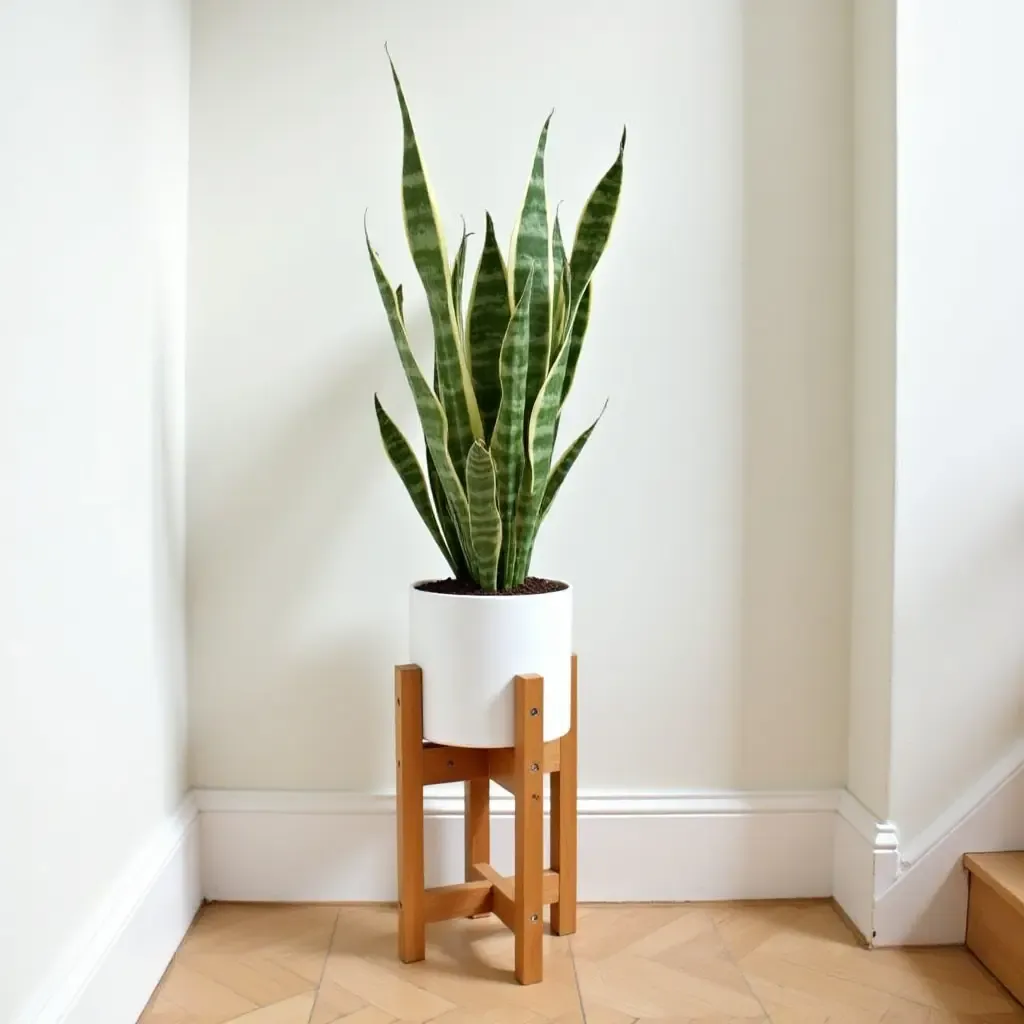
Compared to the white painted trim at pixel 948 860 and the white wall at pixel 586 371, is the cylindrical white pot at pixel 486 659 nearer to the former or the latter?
the white wall at pixel 586 371

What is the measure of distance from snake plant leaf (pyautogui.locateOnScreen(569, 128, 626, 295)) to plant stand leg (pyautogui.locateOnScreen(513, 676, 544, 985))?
63 centimetres

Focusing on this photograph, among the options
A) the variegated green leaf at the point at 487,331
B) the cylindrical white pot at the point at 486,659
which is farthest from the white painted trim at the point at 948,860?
the variegated green leaf at the point at 487,331

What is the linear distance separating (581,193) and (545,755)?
99 cm

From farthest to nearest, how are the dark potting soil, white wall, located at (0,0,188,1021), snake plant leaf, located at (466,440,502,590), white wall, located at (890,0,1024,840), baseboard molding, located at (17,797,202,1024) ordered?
white wall, located at (890,0,1024,840)
the dark potting soil
snake plant leaf, located at (466,440,502,590)
baseboard molding, located at (17,797,202,1024)
white wall, located at (0,0,188,1021)

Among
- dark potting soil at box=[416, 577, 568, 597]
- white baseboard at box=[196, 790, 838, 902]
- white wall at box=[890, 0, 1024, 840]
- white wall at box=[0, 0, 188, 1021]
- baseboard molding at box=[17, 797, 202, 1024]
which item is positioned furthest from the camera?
white baseboard at box=[196, 790, 838, 902]

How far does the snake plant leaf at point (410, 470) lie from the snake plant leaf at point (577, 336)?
0.86 feet

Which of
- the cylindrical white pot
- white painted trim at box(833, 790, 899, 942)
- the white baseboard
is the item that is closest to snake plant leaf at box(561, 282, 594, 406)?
the cylindrical white pot

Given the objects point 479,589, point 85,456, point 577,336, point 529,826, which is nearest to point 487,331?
point 577,336

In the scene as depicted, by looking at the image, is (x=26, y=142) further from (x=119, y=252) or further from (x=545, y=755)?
(x=545, y=755)

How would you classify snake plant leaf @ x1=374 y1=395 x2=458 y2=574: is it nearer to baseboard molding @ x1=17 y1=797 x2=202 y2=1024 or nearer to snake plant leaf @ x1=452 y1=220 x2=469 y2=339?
snake plant leaf @ x1=452 y1=220 x2=469 y2=339

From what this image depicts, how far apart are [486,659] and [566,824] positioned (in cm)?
36

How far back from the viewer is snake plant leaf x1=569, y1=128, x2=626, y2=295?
153 cm

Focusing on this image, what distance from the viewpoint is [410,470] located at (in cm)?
160

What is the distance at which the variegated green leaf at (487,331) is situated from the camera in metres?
1.53
